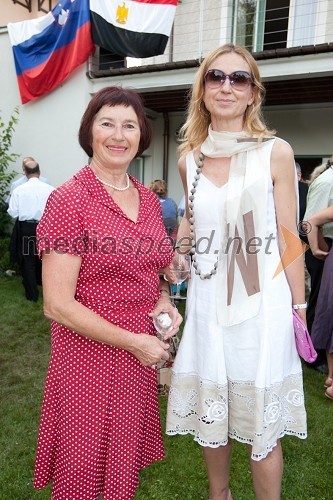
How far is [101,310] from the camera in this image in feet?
5.23

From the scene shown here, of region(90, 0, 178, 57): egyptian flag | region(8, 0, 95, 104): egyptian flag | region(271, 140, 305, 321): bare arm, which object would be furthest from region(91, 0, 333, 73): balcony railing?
region(271, 140, 305, 321): bare arm

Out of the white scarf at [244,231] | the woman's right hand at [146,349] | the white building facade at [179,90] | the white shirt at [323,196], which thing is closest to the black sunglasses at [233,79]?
the white scarf at [244,231]

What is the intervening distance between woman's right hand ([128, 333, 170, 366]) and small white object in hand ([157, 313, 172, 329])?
12 centimetres

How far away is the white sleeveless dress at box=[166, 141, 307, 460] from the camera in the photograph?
173cm

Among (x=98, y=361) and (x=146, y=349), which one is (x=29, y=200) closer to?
(x=98, y=361)

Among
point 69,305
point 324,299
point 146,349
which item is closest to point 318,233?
point 324,299

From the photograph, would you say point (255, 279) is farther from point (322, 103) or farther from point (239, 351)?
point (322, 103)

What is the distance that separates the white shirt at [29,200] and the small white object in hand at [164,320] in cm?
510

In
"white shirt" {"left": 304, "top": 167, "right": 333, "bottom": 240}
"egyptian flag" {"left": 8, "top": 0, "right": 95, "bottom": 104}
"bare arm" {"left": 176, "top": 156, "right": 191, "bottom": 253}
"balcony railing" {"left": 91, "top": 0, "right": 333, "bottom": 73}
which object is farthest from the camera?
"balcony railing" {"left": 91, "top": 0, "right": 333, "bottom": 73}

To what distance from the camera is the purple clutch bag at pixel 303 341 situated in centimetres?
178

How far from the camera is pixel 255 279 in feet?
5.69

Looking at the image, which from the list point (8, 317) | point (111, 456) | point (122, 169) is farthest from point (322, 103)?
point (111, 456)

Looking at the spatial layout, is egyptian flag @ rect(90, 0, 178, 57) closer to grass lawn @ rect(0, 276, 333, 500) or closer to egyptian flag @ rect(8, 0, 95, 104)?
egyptian flag @ rect(8, 0, 95, 104)

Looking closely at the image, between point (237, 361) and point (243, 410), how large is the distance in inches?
8.8
